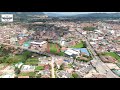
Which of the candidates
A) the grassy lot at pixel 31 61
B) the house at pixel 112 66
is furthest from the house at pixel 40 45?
the house at pixel 112 66

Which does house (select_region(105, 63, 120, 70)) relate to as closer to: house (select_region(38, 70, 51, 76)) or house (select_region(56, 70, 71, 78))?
house (select_region(56, 70, 71, 78))

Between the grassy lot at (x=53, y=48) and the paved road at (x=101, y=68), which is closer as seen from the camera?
the paved road at (x=101, y=68)

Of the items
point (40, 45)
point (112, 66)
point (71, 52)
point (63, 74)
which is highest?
point (40, 45)

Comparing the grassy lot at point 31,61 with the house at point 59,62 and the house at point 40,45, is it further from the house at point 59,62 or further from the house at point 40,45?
the house at point 59,62

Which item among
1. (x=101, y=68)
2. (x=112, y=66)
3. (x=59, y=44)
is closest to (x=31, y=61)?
(x=59, y=44)

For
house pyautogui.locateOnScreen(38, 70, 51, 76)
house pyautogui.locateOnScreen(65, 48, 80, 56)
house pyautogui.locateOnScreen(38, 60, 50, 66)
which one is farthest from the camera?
house pyautogui.locateOnScreen(65, 48, 80, 56)

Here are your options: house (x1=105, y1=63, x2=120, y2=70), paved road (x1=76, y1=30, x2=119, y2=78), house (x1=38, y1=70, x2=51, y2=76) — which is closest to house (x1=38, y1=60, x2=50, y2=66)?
house (x1=38, y1=70, x2=51, y2=76)

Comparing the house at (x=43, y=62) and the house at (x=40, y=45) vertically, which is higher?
the house at (x=40, y=45)

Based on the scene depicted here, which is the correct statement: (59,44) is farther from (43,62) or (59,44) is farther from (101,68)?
(101,68)
